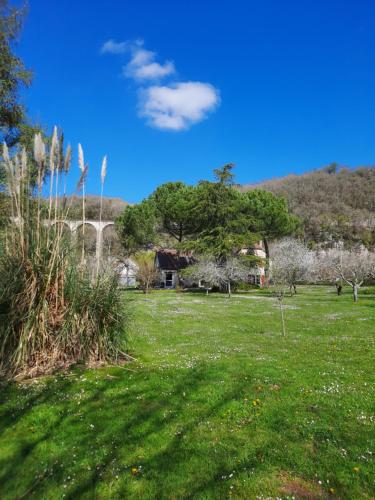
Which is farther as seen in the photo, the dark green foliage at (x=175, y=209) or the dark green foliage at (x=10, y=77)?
the dark green foliage at (x=175, y=209)

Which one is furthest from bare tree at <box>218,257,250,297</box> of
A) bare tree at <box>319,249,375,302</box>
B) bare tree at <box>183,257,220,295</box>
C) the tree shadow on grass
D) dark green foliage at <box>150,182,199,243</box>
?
the tree shadow on grass

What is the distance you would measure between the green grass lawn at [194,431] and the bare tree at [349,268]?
917 inches

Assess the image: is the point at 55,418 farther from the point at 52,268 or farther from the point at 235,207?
the point at 235,207

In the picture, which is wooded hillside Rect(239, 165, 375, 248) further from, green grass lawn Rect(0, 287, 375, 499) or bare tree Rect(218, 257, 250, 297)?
green grass lawn Rect(0, 287, 375, 499)

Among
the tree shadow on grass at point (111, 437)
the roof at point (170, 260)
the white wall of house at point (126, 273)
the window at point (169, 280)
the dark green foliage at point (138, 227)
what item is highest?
the dark green foliage at point (138, 227)

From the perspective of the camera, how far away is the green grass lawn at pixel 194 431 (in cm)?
346

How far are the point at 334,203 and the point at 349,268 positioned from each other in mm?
50216

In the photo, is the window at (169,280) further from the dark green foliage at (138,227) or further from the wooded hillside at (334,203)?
the wooded hillside at (334,203)

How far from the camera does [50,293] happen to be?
6.49 metres

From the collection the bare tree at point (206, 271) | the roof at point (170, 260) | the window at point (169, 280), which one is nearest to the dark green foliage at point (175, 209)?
the roof at point (170, 260)

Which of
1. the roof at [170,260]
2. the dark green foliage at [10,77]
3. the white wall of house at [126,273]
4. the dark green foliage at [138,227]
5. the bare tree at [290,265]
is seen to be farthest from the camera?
the roof at [170,260]

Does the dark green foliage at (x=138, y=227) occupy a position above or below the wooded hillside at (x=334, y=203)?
below

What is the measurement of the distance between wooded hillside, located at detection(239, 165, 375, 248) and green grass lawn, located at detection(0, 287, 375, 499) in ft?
180

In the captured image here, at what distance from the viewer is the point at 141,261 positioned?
3503 centimetres
